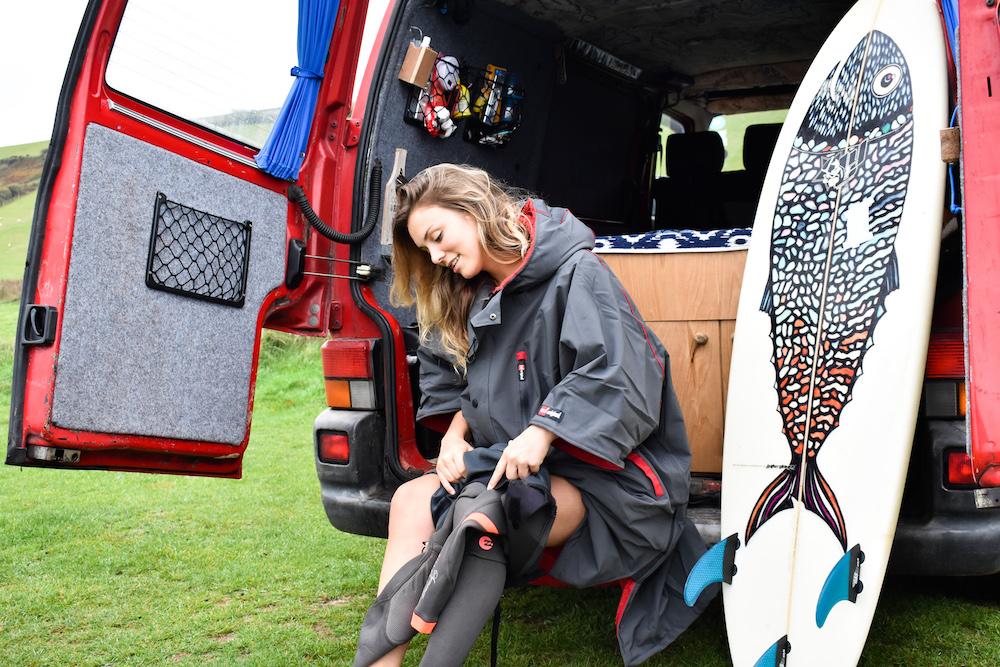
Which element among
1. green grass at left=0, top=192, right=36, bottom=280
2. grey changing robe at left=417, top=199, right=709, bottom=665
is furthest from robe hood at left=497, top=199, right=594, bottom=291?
green grass at left=0, top=192, right=36, bottom=280

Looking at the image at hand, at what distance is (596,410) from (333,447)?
118 centimetres

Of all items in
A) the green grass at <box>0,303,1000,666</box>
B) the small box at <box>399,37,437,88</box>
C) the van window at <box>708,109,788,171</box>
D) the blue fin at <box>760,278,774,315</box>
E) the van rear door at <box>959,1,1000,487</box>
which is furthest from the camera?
the van window at <box>708,109,788,171</box>

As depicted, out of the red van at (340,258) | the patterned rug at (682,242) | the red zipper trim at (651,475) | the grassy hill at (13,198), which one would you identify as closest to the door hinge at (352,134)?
the red van at (340,258)

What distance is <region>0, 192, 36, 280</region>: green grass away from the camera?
11602 mm

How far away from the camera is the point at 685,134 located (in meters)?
4.98

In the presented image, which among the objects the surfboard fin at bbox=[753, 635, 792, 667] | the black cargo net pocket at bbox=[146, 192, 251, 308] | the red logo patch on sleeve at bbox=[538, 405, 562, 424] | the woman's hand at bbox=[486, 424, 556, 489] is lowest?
the surfboard fin at bbox=[753, 635, 792, 667]

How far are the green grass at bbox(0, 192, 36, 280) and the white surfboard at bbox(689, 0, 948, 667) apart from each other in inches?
408

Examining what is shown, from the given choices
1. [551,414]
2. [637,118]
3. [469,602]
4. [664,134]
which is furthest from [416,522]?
[664,134]

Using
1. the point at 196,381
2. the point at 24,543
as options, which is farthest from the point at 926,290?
the point at 24,543

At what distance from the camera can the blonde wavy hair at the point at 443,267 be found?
2.28 metres

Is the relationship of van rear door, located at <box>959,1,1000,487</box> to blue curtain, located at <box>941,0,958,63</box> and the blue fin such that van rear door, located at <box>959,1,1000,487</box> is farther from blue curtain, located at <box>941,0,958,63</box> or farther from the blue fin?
the blue fin

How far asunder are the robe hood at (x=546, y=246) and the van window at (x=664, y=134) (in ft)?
9.87

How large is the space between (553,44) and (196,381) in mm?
2495

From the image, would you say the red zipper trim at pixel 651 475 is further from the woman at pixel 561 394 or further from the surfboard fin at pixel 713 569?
the surfboard fin at pixel 713 569
